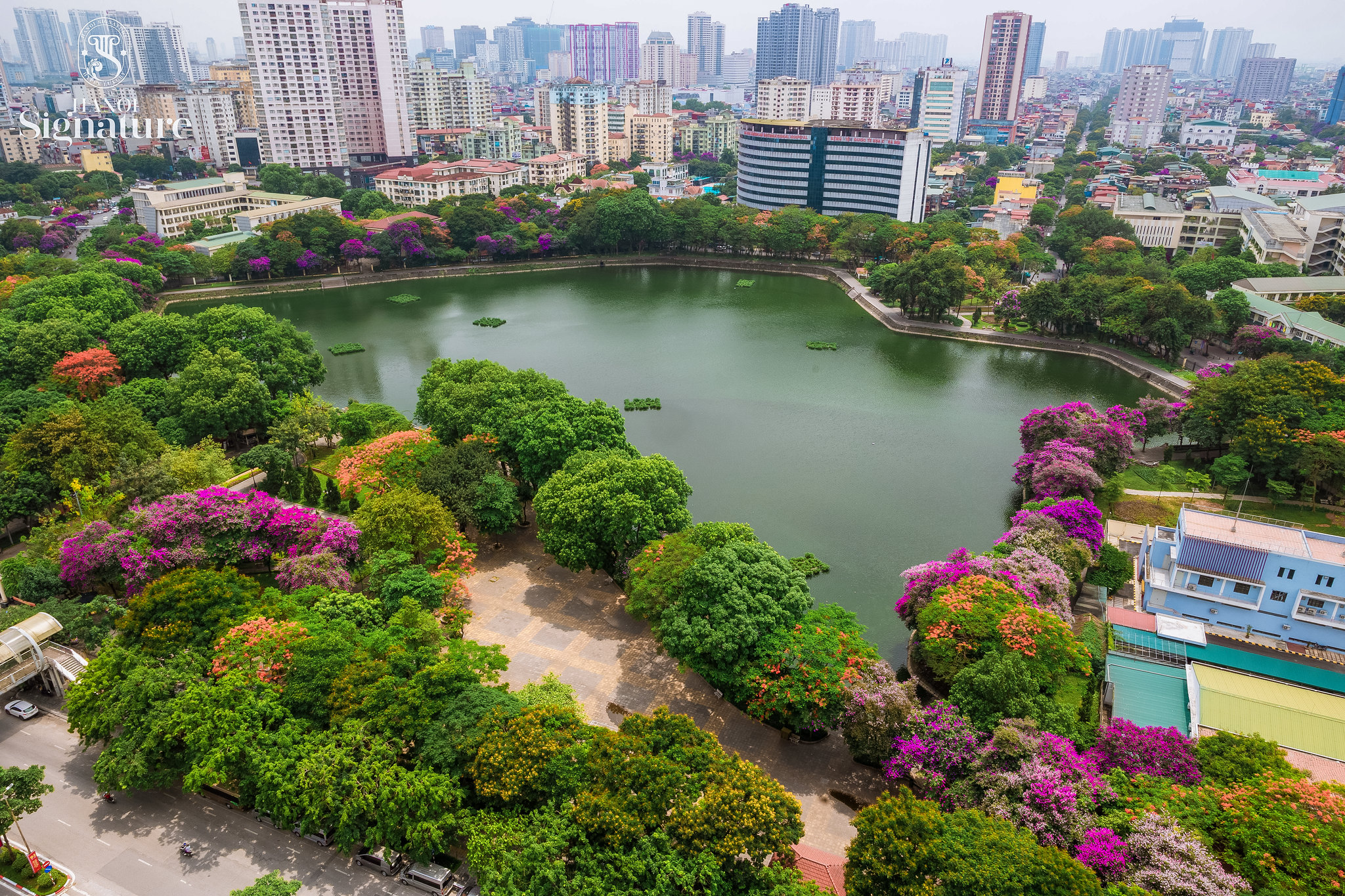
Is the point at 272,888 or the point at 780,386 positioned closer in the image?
the point at 272,888

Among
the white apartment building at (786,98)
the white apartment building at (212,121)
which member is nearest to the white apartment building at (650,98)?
the white apartment building at (786,98)

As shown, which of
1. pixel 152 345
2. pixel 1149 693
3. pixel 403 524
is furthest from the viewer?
pixel 152 345

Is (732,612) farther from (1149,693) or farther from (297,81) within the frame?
(297,81)

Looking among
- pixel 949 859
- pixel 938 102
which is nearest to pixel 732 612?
pixel 949 859

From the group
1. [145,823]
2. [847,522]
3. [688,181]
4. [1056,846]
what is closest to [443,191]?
[688,181]

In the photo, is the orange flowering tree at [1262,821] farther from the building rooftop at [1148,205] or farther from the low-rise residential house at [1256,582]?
the building rooftop at [1148,205]
